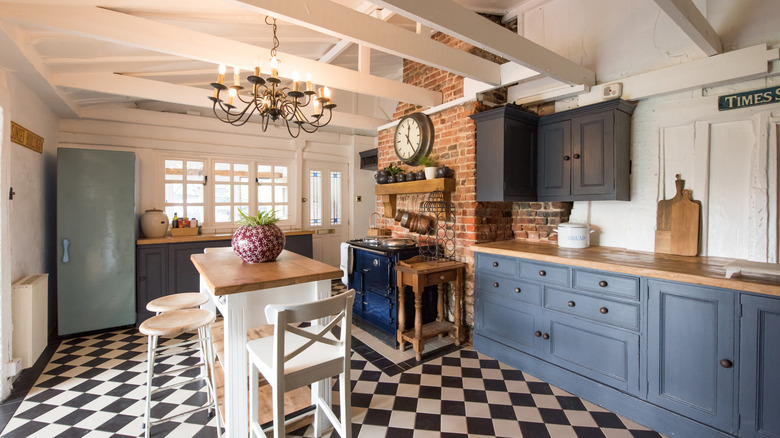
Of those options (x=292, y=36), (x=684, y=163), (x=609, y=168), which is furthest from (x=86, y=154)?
(x=684, y=163)

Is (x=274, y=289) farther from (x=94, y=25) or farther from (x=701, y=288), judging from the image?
(x=701, y=288)

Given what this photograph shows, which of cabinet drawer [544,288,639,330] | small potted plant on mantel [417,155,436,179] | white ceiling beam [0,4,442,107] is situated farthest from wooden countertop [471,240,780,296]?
white ceiling beam [0,4,442,107]

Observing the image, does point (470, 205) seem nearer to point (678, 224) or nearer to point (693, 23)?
point (678, 224)

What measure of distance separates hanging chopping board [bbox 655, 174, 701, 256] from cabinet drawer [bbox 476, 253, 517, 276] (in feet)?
3.70

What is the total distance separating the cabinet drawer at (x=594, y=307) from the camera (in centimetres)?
225

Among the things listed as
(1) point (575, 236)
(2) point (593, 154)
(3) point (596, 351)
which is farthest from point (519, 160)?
(3) point (596, 351)

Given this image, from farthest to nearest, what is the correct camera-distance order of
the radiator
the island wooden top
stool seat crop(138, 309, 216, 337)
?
1. the radiator
2. stool seat crop(138, 309, 216, 337)
3. the island wooden top

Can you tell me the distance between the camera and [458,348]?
3.40m

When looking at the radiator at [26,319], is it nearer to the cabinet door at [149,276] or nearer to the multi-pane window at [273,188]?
the cabinet door at [149,276]

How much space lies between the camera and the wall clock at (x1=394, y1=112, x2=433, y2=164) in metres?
3.91

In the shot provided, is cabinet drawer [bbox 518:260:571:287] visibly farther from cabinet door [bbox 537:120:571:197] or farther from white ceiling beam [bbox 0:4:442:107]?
white ceiling beam [bbox 0:4:442:107]

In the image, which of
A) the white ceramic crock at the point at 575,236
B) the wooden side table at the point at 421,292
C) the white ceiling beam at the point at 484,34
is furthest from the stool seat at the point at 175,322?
the white ceramic crock at the point at 575,236

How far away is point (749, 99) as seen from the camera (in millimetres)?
2340

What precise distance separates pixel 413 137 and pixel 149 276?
11.8 feet
